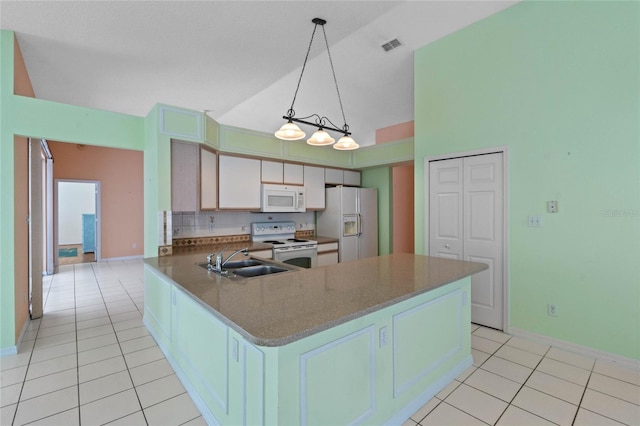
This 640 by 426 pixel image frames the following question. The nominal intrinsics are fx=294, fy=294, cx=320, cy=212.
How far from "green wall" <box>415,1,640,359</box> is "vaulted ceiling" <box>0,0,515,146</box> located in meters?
0.57

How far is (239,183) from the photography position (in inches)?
174

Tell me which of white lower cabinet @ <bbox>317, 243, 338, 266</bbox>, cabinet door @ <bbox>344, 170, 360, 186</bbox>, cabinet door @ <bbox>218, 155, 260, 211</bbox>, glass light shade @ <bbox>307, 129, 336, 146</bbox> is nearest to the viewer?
glass light shade @ <bbox>307, 129, 336, 146</bbox>

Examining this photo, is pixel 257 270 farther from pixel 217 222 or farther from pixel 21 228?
pixel 21 228

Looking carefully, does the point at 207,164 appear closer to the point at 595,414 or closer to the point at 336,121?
the point at 336,121

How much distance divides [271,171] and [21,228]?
3.00 metres

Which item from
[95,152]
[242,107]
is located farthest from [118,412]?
[95,152]

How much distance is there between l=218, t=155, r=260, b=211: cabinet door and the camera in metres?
4.25

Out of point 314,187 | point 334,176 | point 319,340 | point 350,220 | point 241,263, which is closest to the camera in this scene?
point 319,340

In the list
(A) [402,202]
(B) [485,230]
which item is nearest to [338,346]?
(B) [485,230]

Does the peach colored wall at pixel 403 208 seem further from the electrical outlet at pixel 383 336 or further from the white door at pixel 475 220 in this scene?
the electrical outlet at pixel 383 336

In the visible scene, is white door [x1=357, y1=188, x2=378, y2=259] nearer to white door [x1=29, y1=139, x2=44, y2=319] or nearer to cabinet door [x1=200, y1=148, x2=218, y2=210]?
cabinet door [x1=200, y1=148, x2=218, y2=210]

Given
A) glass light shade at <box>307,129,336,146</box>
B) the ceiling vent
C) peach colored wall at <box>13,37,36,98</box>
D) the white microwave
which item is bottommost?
the white microwave

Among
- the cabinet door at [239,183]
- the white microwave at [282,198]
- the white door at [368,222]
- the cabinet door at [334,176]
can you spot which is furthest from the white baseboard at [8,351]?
the white door at [368,222]

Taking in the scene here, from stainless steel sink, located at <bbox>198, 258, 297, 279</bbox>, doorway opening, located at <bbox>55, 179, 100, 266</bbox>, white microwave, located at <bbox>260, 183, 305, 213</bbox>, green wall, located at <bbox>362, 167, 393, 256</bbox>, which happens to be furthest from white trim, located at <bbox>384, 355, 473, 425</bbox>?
doorway opening, located at <bbox>55, 179, 100, 266</bbox>
